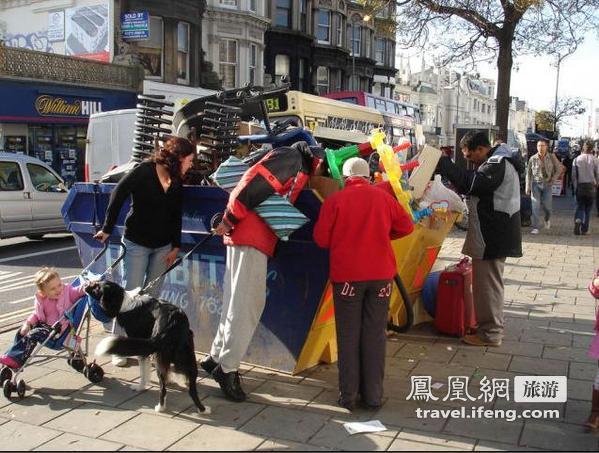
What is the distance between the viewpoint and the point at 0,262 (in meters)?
10.6

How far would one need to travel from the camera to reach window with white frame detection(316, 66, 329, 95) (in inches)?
1519

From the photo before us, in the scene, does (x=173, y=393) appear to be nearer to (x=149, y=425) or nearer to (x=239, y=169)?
(x=149, y=425)

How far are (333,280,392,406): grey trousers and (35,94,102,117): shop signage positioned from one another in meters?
18.4

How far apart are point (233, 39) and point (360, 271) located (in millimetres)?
26431

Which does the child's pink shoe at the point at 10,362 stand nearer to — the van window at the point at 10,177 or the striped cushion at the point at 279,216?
the striped cushion at the point at 279,216

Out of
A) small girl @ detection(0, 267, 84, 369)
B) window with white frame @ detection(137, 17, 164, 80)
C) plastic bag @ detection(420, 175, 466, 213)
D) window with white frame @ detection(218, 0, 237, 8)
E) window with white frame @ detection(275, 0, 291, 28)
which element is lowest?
small girl @ detection(0, 267, 84, 369)

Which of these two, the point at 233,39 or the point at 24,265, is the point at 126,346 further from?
the point at 233,39

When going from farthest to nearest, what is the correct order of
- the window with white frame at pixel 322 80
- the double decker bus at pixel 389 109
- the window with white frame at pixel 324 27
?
1. the window with white frame at pixel 324 27
2. the window with white frame at pixel 322 80
3. the double decker bus at pixel 389 109

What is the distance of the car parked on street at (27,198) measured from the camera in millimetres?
11711

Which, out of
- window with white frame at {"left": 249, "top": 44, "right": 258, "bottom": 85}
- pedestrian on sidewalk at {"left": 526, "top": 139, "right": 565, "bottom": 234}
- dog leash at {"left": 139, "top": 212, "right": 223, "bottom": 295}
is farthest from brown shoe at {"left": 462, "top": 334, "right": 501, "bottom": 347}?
window with white frame at {"left": 249, "top": 44, "right": 258, "bottom": 85}

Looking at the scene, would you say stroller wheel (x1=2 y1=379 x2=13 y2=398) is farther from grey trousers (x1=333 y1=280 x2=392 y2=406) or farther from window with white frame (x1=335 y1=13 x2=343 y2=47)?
window with white frame (x1=335 y1=13 x2=343 y2=47)

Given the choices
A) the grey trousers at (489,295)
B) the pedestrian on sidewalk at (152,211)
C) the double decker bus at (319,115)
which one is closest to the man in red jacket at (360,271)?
the pedestrian on sidewalk at (152,211)

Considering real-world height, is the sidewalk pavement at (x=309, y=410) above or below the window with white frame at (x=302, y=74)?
below

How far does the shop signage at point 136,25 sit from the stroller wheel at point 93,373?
20069 mm
